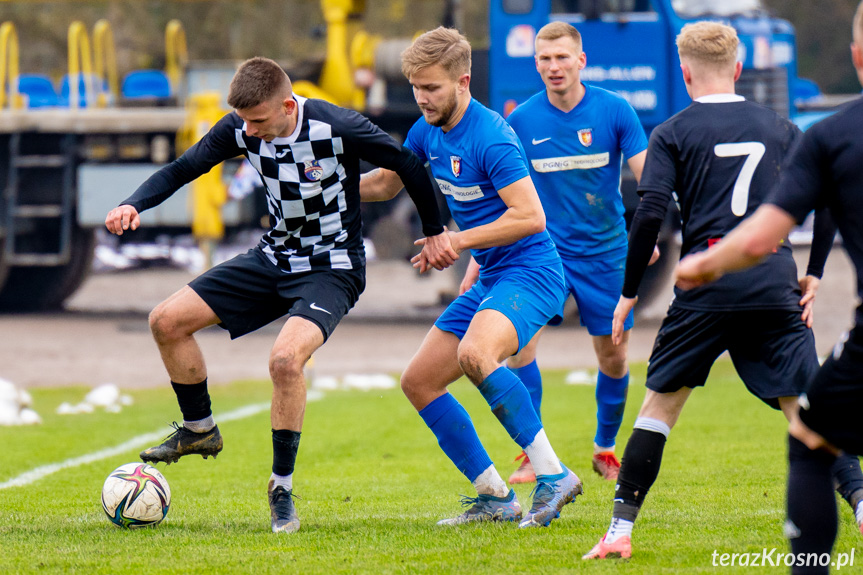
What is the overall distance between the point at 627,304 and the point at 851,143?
1.21 meters

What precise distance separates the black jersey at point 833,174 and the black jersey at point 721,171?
777 millimetres

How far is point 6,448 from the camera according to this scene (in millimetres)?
7203

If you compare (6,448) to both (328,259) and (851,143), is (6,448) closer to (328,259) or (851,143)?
(328,259)

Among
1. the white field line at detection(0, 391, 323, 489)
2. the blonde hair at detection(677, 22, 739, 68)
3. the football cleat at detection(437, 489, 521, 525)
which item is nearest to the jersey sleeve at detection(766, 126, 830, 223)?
the blonde hair at detection(677, 22, 739, 68)

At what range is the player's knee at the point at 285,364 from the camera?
14.4ft

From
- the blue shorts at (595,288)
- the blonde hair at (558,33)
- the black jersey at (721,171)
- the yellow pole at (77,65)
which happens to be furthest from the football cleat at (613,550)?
the yellow pole at (77,65)

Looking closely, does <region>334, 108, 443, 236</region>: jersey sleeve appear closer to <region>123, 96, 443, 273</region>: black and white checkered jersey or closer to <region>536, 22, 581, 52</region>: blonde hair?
<region>123, 96, 443, 273</region>: black and white checkered jersey

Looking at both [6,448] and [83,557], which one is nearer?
[83,557]

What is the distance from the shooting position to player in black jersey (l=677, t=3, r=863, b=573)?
112 inches

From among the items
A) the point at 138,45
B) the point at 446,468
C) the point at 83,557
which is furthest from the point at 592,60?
the point at 138,45

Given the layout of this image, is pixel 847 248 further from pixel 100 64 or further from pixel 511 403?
pixel 100 64

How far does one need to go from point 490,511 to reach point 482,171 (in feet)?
4.66

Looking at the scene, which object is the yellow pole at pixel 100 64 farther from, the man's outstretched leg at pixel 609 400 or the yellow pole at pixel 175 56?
the man's outstretched leg at pixel 609 400

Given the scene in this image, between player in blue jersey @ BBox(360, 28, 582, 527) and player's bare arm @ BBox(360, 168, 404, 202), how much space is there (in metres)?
0.20
